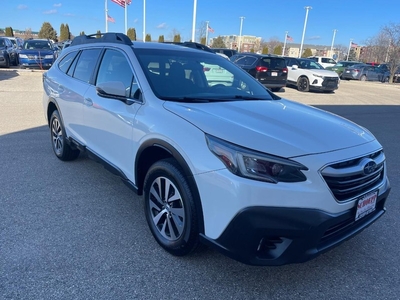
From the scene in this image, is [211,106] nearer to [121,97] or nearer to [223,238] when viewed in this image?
[121,97]

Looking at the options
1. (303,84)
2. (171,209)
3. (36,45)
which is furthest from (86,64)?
(36,45)

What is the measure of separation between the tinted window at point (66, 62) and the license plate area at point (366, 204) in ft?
13.5

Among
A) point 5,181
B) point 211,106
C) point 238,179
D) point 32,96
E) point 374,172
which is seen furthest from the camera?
point 32,96

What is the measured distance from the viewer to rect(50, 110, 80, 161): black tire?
4.78m

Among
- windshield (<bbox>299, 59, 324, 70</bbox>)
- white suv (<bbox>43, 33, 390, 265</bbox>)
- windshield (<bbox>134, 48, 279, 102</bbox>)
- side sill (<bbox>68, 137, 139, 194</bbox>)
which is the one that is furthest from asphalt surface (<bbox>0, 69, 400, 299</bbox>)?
windshield (<bbox>299, 59, 324, 70</bbox>)

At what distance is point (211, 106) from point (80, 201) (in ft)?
6.37

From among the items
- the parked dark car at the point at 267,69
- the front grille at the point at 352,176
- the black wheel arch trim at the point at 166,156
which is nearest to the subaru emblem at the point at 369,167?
the front grille at the point at 352,176

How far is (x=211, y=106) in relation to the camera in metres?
2.94

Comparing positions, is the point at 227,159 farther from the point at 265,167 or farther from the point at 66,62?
the point at 66,62

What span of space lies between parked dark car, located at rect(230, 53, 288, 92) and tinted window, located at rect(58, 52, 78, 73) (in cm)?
1074

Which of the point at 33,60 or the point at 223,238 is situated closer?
the point at 223,238

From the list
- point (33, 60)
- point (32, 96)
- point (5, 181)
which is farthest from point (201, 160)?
point (33, 60)

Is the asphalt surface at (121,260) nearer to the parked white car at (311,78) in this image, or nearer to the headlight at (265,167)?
the headlight at (265,167)

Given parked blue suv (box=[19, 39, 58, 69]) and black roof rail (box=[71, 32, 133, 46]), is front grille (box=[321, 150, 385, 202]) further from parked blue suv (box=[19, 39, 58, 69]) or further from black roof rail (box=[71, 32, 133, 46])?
parked blue suv (box=[19, 39, 58, 69])
